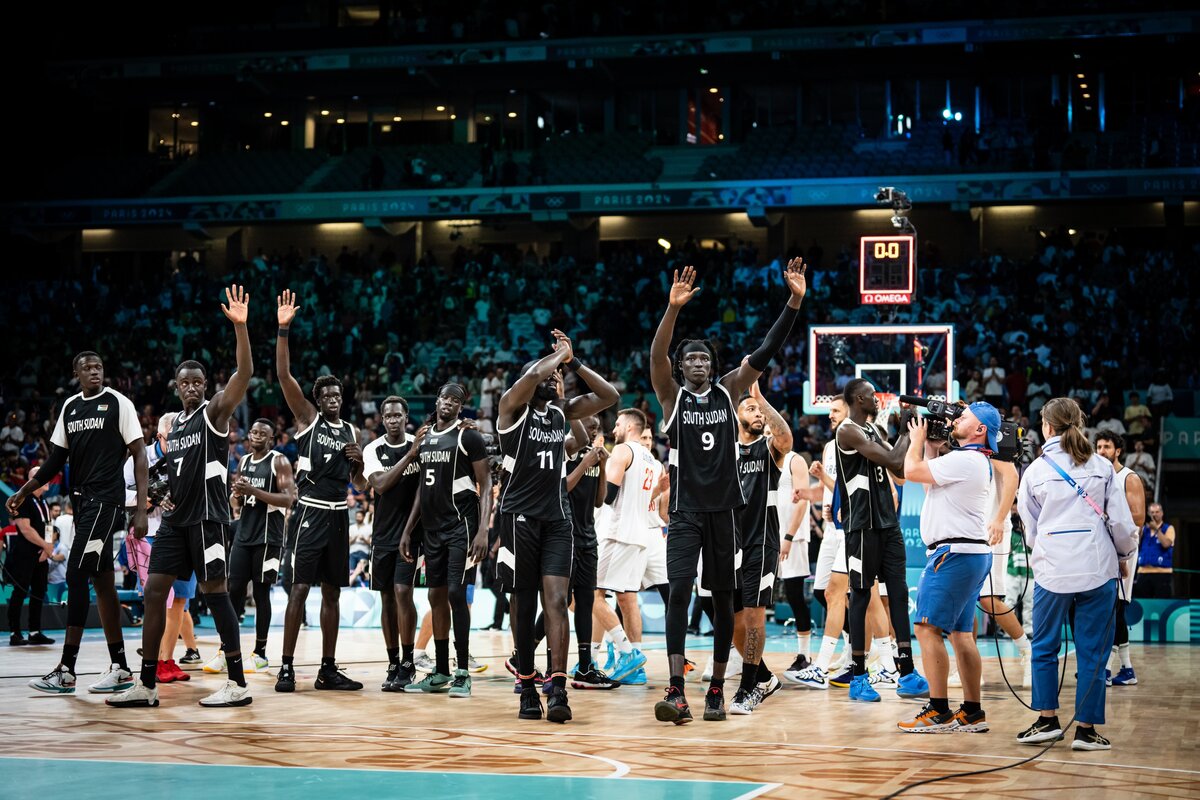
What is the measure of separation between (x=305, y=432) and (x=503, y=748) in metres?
3.93

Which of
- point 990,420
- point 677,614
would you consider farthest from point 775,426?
point 677,614

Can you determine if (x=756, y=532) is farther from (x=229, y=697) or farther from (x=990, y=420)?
(x=229, y=697)

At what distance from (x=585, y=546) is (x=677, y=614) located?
207cm

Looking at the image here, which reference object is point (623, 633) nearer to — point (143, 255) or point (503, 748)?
point (503, 748)

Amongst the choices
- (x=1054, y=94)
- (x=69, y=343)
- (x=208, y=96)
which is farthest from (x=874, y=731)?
(x=208, y=96)

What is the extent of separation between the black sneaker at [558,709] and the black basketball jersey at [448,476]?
1857mm

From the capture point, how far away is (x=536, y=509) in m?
8.73

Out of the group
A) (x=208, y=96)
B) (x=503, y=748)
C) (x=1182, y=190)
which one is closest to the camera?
(x=503, y=748)

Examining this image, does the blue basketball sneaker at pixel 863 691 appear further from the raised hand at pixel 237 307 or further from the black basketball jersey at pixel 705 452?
the raised hand at pixel 237 307

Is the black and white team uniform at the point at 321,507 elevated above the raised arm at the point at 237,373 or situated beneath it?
situated beneath

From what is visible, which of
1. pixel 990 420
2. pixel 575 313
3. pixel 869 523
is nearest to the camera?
pixel 990 420

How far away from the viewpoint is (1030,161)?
32.8 metres

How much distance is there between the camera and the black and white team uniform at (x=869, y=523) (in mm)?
9844

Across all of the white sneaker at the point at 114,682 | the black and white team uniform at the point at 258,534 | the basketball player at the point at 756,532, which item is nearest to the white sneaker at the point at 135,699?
the white sneaker at the point at 114,682
